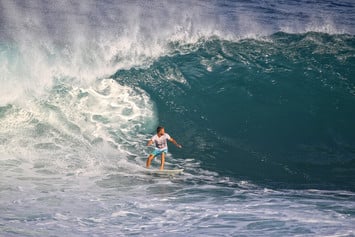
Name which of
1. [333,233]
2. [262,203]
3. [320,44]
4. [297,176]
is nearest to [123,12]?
[320,44]

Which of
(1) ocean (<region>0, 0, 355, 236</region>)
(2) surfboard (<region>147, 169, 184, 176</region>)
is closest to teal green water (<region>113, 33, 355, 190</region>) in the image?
(1) ocean (<region>0, 0, 355, 236</region>)

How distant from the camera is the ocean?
800cm

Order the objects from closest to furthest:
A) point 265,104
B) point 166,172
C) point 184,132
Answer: point 166,172 < point 184,132 < point 265,104

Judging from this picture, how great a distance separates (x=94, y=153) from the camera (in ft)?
41.1

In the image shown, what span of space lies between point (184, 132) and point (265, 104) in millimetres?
2304

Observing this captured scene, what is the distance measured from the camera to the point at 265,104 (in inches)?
547

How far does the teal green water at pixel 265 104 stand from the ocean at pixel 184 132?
0.05 m

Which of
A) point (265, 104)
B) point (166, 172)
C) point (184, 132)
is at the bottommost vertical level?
point (166, 172)

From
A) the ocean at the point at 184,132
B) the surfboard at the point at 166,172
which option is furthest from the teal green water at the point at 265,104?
the surfboard at the point at 166,172

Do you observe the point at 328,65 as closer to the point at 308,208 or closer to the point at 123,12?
the point at 308,208

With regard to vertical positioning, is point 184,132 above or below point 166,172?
above

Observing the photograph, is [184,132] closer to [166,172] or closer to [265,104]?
[265,104]

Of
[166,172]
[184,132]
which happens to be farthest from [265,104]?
[166,172]

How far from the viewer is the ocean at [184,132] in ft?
26.2
